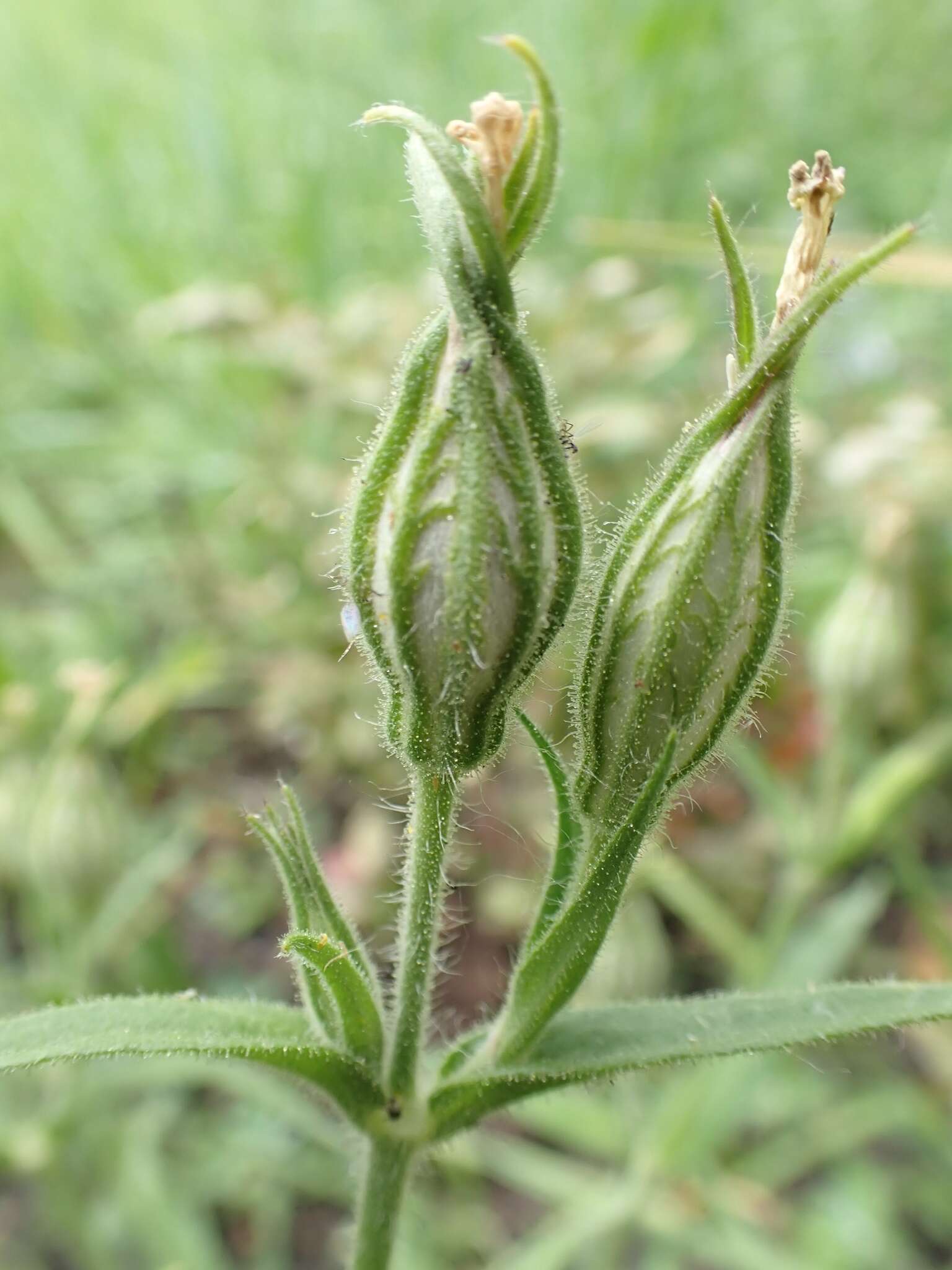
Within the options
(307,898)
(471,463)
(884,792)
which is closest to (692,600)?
(471,463)

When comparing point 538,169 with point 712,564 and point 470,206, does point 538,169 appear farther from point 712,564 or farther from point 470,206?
point 712,564

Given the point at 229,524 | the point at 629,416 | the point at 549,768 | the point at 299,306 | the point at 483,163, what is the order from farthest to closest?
1. the point at 229,524
2. the point at 299,306
3. the point at 629,416
4. the point at 549,768
5. the point at 483,163

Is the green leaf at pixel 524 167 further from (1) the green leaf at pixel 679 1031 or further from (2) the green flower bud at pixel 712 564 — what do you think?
(1) the green leaf at pixel 679 1031

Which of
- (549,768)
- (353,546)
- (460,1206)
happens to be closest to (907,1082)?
(460,1206)

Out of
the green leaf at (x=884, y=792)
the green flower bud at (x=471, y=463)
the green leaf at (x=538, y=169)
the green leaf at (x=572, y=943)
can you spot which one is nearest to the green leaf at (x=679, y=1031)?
the green leaf at (x=572, y=943)

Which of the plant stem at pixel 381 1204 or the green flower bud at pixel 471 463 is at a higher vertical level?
the green flower bud at pixel 471 463

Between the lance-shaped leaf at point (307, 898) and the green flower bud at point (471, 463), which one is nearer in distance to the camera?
the green flower bud at point (471, 463)

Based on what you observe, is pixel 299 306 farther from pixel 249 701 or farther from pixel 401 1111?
pixel 401 1111
